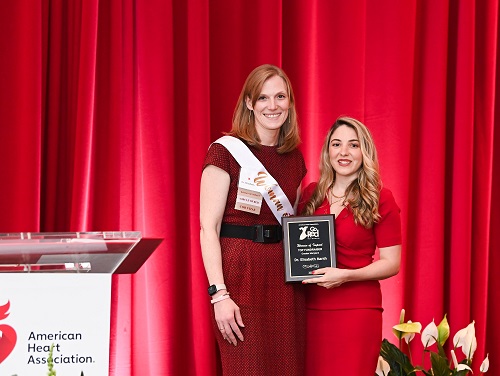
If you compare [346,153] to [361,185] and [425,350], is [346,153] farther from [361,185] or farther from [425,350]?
[425,350]

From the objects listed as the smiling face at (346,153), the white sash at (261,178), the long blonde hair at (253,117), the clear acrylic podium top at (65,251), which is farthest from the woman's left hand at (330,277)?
the clear acrylic podium top at (65,251)

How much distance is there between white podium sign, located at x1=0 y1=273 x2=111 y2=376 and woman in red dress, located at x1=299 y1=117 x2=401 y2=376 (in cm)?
133

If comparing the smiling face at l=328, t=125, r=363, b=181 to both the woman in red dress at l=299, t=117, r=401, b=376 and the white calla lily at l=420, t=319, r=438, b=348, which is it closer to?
the woman in red dress at l=299, t=117, r=401, b=376

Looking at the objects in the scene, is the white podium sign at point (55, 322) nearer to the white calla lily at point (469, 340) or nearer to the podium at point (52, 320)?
the podium at point (52, 320)

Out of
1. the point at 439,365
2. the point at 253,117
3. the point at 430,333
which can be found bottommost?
the point at 439,365

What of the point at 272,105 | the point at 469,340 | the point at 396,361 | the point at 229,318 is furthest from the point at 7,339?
the point at 469,340

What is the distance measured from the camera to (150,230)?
335 centimetres

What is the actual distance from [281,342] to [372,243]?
0.49 metres

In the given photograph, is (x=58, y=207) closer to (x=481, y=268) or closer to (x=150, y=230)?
(x=150, y=230)

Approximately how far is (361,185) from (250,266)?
19.7 inches

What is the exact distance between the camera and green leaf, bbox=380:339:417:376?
117 inches

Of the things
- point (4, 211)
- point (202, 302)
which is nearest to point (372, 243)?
point (202, 302)

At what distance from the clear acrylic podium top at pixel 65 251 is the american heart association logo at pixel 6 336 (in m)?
0.12

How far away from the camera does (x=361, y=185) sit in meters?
2.63
